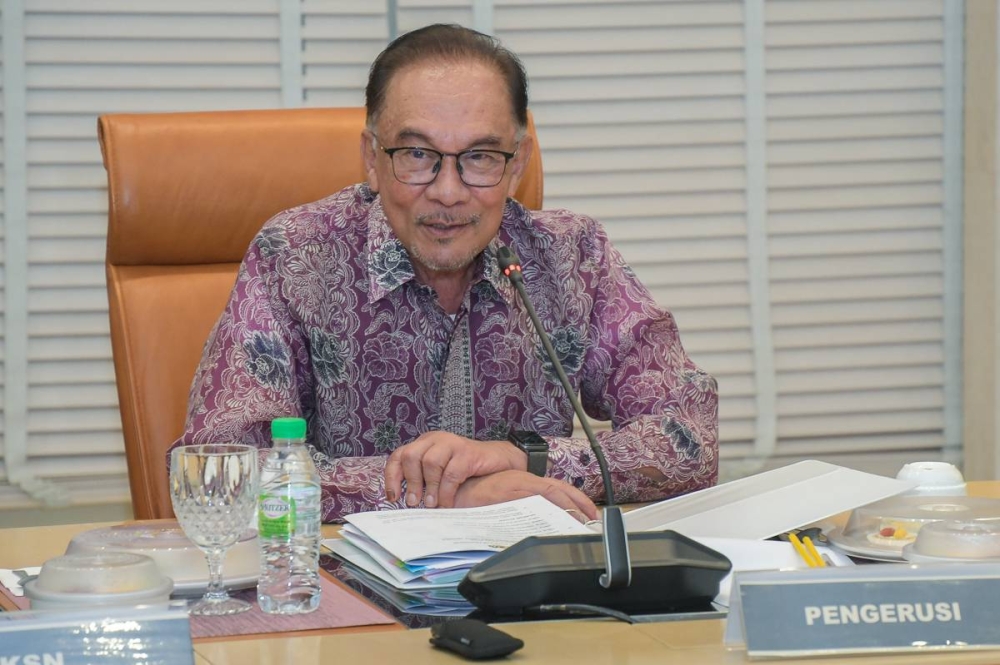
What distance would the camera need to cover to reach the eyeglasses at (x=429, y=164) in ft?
5.86

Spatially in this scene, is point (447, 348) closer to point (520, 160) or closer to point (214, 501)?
point (520, 160)

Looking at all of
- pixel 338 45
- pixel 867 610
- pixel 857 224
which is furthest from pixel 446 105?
pixel 857 224

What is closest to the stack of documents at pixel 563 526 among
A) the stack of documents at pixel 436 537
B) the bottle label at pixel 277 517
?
the stack of documents at pixel 436 537

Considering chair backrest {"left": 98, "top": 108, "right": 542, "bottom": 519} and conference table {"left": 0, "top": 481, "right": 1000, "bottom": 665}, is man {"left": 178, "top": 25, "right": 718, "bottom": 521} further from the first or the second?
conference table {"left": 0, "top": 481, "right": 1000, "bottom": 665}

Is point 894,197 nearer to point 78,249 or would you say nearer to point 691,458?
point 691,458

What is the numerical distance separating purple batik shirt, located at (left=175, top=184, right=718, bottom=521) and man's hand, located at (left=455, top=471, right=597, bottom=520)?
27cm

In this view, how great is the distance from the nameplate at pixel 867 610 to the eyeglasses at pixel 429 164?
3.24ft

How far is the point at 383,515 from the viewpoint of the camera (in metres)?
1.28

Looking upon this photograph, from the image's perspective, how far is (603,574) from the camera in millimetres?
1030

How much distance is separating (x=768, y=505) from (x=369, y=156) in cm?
82

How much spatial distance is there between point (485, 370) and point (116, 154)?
61 cm

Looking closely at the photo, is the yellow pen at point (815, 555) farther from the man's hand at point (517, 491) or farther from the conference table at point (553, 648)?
the man's hand at point (517, 491)

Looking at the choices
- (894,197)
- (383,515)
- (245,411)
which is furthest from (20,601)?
(894,197)

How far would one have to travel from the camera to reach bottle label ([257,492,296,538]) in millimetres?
1074
